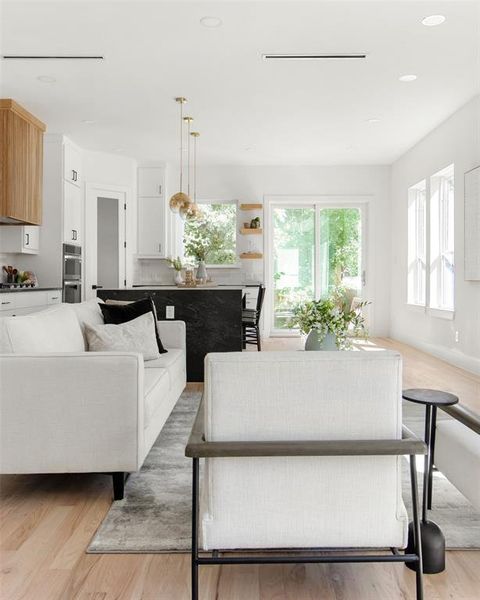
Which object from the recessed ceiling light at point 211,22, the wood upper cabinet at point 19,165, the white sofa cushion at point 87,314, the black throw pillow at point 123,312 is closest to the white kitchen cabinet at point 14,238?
the wood upper cabinet at point 19,165

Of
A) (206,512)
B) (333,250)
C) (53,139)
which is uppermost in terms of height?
(53,139)

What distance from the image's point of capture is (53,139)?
657 cm

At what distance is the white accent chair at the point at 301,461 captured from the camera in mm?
1428

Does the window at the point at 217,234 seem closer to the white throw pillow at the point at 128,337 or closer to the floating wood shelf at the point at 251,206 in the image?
the floating wood shelf at the point at 251,206

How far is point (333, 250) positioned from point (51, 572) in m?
7.44

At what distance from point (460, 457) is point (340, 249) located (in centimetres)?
706

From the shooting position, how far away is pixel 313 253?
28.3 ft

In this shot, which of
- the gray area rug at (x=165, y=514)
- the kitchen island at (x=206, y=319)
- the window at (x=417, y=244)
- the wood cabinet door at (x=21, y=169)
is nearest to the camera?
the gray area rug at (x=165, y=514)

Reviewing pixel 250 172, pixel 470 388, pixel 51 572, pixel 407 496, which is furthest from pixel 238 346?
pixel 250 172

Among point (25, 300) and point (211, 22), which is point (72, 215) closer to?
point (25, 300)

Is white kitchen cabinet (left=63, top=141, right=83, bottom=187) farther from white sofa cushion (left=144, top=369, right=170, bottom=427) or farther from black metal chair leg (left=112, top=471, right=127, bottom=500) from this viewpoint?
black metal chair leg (left=112, top=471, right=127, bottom=500)

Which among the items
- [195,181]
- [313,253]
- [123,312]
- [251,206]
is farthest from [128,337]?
[313,253]

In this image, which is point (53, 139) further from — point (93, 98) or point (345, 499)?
point (345, 499)

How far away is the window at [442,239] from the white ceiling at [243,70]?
722mm
